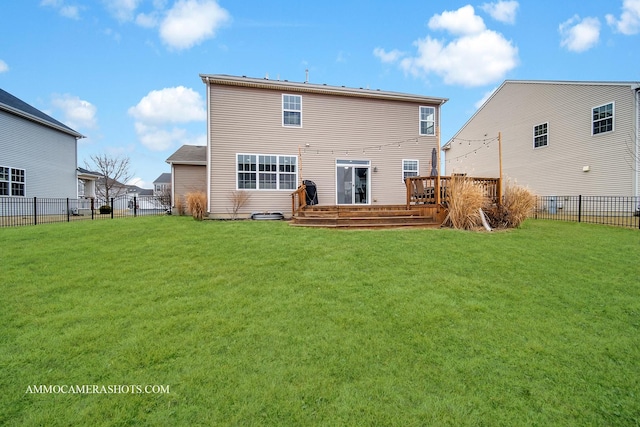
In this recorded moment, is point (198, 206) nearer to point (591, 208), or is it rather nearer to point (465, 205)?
point (465, 205)

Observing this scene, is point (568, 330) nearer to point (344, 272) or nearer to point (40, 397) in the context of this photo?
point (344, 272)

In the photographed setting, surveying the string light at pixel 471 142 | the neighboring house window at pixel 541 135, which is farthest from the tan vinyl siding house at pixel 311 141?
the string light at pixel 471 142

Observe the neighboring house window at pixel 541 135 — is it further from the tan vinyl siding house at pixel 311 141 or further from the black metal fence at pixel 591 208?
the tan vinyl siding house at pixel 311 141

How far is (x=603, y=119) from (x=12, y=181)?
30.2 metres

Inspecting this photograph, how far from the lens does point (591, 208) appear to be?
14.4 m

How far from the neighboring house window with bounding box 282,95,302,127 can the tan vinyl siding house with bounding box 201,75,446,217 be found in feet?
0.14

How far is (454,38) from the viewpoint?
1506 centimetres

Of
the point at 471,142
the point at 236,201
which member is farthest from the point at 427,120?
the point at 471,142

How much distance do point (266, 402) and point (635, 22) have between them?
22.2 metres

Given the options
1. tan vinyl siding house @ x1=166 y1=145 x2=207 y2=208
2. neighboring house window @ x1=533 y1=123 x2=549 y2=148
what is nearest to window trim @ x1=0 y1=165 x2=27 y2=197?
tan vinyl siding house @ x1=166 y1=145 x2=207 y2=208

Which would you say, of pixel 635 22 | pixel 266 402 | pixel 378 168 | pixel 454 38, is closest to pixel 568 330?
pixel 266 402

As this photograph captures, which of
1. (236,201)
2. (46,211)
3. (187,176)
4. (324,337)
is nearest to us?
(324,337)

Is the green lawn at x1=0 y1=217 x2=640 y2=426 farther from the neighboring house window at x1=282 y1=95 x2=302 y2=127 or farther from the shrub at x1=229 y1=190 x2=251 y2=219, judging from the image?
the neighboring house window at x1=282 y1=95 x2=302 y2=127

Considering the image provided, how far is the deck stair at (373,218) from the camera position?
8.69 meters
